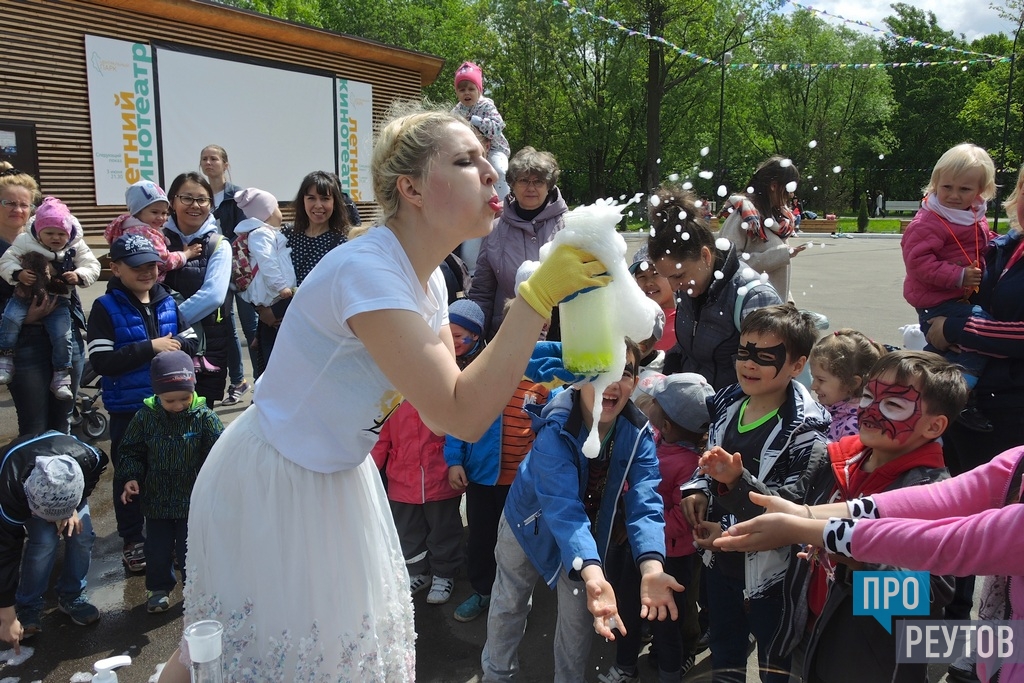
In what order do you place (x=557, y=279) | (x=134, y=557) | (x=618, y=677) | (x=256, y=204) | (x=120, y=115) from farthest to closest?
(x=120, y=115) < (x=256, y=204) < (x=134, y=557) < (x=618, y=677) < (x=557, y=279)

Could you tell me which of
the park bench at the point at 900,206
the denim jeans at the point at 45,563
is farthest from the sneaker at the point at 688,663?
the park bench at the point at 900,206

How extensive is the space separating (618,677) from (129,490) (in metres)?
2.36

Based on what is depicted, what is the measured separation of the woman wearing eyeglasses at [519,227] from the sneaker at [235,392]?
3.28 metres

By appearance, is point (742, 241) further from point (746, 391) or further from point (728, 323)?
point (746, 391)

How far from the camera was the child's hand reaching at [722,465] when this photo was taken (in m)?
2.34

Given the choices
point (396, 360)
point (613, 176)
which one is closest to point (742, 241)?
point (396, 360)

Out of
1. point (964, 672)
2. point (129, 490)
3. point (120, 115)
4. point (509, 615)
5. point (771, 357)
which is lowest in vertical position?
point (964, 672)

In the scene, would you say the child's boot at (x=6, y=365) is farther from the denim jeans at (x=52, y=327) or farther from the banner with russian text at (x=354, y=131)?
the banner with russian text at (x=354, y=131)

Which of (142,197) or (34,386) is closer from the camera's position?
(34,386)

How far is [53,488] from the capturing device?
2967mm

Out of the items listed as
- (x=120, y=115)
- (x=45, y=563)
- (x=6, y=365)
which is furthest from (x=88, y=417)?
(x=120, y=115)

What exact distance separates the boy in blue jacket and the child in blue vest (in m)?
2.13

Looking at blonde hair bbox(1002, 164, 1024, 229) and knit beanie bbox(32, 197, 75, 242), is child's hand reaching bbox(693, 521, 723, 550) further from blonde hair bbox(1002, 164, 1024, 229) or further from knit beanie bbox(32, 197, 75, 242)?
knit beanie bbox(32, 197, 75, 242)

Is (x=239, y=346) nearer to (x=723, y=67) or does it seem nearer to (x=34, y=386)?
(x=34, y=386)
